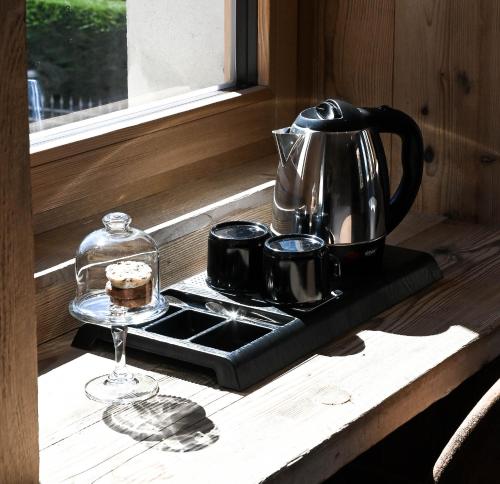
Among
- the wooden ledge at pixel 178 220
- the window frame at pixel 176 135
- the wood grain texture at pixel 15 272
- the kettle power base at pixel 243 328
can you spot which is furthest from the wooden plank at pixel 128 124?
the wood grain texture at pixel 15 272

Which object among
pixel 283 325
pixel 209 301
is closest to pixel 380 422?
pixel 283 325

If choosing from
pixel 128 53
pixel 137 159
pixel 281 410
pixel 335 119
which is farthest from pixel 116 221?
pixel 128 53

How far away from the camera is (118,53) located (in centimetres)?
198

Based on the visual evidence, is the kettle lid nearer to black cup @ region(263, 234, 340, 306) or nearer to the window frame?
black cup @ region(263, 234, 340, 306)

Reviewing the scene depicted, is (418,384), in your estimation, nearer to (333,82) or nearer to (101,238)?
(101,238)

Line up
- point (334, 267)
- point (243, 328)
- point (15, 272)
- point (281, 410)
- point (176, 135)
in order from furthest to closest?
point (176, 135)
point (334, 267)
point (243, 328)
point (281, 410)
point (15, 272)

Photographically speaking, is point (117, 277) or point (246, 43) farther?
point (246, 43)

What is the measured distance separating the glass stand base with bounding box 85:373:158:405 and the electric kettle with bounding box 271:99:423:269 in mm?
426

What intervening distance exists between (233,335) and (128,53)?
0.69 metres

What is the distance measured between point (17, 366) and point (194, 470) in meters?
0.24

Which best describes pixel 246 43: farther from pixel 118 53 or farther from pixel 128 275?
pixel 128 275

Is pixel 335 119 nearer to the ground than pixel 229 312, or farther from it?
farther from it

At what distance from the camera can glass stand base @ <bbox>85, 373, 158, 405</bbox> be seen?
1382 millimetres

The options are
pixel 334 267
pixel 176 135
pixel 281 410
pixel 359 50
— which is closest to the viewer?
pixel 281 410
